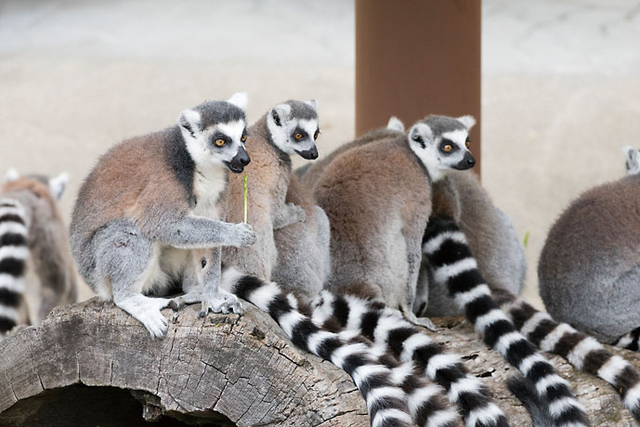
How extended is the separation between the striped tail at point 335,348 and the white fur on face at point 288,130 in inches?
27.9

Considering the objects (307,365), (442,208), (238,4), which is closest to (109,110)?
(238,4)

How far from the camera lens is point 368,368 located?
338 cm

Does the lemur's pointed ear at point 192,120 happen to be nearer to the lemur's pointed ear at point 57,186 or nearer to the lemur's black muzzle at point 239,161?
the lemur's black muzzle at point 239,161

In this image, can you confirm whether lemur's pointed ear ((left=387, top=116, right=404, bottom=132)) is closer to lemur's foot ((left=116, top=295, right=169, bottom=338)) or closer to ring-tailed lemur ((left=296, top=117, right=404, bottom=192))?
ring-tailed lemur ((left=296, top=117, right=404, bottom=192))

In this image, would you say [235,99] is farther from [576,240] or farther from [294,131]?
[576,240]

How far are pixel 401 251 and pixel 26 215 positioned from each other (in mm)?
3544

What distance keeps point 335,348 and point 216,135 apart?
3.04 ft

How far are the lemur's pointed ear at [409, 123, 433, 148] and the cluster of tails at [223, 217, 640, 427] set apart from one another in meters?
0.49

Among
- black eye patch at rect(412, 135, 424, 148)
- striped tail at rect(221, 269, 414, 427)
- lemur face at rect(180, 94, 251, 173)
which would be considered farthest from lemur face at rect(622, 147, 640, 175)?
lemur face at rect(180, 94, 251, 173)

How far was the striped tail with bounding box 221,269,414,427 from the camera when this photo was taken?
10.6 feet

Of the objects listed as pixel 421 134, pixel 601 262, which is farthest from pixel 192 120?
pixel 601 262

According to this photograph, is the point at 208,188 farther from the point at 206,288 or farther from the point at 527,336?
the point at 527,336

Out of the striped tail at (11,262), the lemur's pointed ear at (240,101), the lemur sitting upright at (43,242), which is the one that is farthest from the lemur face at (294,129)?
the lemur sitting upright at (43,242)

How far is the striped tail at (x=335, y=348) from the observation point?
322 cm
